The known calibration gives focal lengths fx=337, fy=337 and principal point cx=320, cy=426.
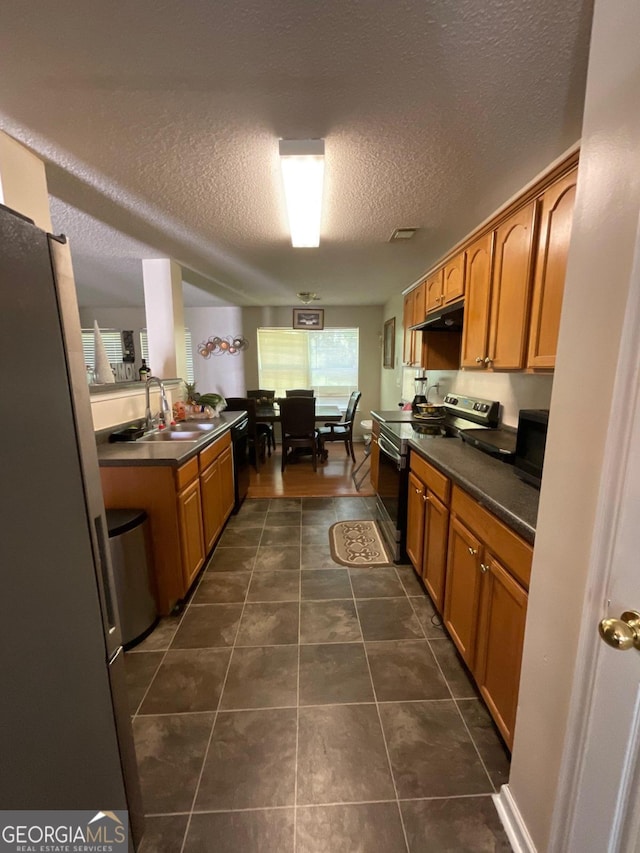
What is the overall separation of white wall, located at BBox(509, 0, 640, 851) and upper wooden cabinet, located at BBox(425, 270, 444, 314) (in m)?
2.04

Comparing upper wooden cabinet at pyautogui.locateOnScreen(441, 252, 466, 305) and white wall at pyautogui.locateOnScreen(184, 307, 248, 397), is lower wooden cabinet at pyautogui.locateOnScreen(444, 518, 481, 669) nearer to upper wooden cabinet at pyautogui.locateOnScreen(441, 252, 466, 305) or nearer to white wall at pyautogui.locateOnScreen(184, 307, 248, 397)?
upper wooden cabinet at pyautogui.locateOnScreen(441, 252, 466, 305)

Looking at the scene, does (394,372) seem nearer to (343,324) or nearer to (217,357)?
(343,324)

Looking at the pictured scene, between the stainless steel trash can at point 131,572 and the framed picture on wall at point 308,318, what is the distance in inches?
167

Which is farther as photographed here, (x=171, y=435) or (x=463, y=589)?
(x=171, y=435)

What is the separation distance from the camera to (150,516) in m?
1.88

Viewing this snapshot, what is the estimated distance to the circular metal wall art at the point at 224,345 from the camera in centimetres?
566

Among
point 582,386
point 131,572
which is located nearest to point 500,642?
point 582,386

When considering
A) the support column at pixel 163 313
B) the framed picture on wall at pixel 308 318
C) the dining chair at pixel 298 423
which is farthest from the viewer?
the framed picture on wall at pixel 308 318

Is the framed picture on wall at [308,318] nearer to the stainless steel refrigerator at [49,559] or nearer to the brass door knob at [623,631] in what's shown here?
the stainless steel refrigerator at [49,559]

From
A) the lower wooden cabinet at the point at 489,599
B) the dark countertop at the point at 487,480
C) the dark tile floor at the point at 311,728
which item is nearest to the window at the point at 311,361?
the dark countertop at the point at 487,480

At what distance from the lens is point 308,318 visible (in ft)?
18.0

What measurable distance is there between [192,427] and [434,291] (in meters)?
2.38

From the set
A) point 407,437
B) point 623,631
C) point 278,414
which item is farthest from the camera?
point 278,414

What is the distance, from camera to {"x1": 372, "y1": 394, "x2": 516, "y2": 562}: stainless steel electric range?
214cm
